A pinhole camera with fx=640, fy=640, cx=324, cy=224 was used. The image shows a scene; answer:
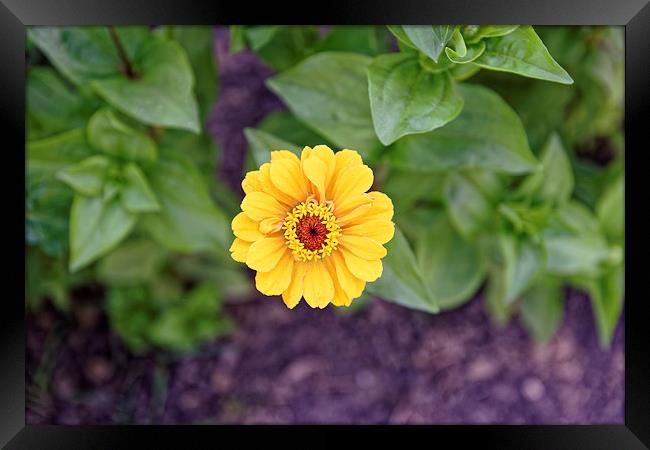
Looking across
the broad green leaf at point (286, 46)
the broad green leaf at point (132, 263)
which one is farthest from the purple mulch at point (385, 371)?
the broad green leaf at point (286, 46)

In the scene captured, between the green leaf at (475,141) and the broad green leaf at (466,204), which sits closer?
the green leaf at (475,141)

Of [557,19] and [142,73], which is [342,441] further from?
[142,73]

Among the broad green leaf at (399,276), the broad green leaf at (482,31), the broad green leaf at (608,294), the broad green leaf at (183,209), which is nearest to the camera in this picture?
the broad green leaf at (482,31)

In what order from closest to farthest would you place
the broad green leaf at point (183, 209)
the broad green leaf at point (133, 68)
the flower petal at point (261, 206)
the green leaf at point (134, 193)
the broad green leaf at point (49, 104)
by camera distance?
the flower petal at point (261, 206), the broad green leaf at point (133, 68), the green leaf at point (134, 193), the broad green leaf at point (183, 209), the broad green leaf at point (49, 104)


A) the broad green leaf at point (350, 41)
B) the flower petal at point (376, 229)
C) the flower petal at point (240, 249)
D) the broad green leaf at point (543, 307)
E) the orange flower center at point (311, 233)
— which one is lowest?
the broad green leaf at point (543, 307)

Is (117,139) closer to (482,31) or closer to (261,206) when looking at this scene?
(261,206)

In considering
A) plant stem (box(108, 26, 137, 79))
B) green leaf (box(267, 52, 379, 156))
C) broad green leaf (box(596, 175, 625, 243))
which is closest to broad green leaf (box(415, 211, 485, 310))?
broad green leaf (box(596, 175, 625, 243))

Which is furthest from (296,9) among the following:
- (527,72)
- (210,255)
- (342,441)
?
(210,255)

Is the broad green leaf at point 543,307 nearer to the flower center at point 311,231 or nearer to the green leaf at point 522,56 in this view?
the green leaf at point 522,56

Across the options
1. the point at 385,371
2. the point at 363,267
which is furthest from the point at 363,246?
the point at 385,371
